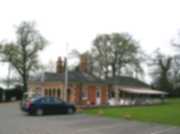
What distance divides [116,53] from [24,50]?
54.7ft

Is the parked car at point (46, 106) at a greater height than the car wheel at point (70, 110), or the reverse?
the parked car at point (46, 106)

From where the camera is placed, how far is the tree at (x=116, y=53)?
51.4m

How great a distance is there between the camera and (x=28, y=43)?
51.3 meters

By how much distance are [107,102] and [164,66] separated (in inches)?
999

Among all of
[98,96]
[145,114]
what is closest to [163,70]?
[98,96]

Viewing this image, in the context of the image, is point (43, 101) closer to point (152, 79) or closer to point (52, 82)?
point (52, 82)

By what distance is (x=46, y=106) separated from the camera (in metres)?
23.0

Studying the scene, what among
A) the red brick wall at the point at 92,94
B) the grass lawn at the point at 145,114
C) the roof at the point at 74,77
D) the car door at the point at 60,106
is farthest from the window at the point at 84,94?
the car door at the point at 60,106

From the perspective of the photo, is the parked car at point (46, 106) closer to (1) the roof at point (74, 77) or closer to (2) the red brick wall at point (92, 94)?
(1) the roof at point (74, 77)

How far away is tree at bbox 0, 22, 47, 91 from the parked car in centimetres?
2776

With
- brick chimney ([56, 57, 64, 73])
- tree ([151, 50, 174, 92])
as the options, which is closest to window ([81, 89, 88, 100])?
brick chimney ([56, 57, 64, 73])

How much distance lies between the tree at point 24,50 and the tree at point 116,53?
10366 mm

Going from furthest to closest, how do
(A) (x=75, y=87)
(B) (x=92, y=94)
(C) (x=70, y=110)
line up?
(B) (x=92, y=94) → (A) (x=75, y=87) → (C) (x=70, y=110)

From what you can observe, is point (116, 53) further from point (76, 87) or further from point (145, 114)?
point (145, 114)
